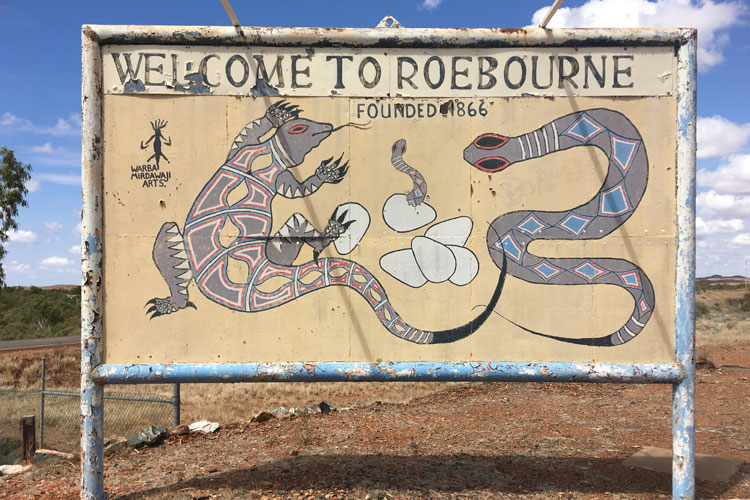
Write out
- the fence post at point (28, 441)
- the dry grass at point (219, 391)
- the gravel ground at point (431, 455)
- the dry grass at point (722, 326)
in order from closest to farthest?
the gravel ground at point (431, 455) → the fence post at point (28, 441) → the dry grass at point (219, 391) → the dry grass at point (722, 326)

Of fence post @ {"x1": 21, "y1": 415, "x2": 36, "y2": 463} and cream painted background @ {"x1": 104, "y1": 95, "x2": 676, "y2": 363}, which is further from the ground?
cream painted background @ {"x1": 104, "y1": 95, "x2": 676, "y2": 363}

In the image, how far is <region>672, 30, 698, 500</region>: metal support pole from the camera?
455cm

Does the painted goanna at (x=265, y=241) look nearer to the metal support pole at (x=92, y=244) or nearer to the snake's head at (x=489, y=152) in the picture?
the metal support pole at (x=92, y=244)

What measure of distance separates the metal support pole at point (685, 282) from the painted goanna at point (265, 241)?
1.72 meters

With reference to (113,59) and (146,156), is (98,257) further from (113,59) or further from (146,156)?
(113,59)

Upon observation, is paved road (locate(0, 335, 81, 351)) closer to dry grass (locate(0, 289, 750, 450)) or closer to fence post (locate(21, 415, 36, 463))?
dry grass (locate(0, 289, 750, 450))

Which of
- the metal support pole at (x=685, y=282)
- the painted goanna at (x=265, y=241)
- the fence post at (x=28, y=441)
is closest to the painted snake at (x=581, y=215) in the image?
the metal support pole at (x=685, y=282)

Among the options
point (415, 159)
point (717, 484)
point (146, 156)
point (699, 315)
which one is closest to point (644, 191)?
point (415, 159)

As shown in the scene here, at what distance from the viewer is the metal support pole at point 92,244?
4559mm

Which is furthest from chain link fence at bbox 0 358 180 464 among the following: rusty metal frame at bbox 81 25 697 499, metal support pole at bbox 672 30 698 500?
metal support pole at bbox 672 30 698 500

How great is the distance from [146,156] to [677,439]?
18.8ft

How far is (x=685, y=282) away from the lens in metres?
4.59

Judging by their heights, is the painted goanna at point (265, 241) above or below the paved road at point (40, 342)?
above

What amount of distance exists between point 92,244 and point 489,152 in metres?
3.89
